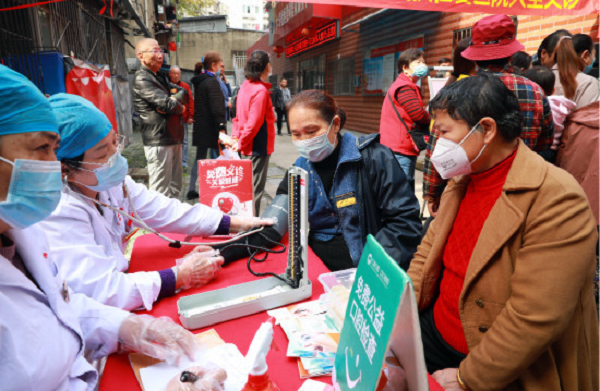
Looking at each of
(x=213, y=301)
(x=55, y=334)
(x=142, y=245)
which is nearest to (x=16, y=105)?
(x=55, y=334)

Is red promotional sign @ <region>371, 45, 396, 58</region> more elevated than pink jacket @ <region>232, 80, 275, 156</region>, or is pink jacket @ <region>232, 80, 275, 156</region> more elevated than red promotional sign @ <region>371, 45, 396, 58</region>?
red promotional sign @ <region>371, 45, 396, 58</region>

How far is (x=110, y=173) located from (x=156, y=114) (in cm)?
303

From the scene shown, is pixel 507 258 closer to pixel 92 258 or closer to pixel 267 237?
pixel 267 237

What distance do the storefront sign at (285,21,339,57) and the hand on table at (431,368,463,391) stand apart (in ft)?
36.3

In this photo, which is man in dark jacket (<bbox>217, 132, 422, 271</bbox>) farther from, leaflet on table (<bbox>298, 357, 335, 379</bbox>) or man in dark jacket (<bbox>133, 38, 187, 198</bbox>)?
man in dark jacket (<bbox>133, 38, 187, 198</bbox>)

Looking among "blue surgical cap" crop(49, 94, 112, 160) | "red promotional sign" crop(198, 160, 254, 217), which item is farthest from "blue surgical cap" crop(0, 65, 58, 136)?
"red promotional sign" crop(198, 160, 254, 217)

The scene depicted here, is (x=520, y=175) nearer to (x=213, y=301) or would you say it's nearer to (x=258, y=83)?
(x=213, y=301)

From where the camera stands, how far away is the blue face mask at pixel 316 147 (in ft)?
6.72

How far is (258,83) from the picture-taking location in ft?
14.0

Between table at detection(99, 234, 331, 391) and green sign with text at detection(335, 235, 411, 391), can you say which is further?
table at detection(99, 234, 331, 391)

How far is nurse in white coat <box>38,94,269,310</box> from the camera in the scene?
144cm

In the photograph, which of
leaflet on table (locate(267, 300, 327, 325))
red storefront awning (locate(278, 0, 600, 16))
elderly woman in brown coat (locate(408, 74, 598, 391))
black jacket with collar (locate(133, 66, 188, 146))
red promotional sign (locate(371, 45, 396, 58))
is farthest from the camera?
red promotional sign (locate(371, 45, 396, 58))

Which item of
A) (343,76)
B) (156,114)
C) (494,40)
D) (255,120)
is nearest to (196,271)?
(494,40)

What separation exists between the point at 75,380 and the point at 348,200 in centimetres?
144
